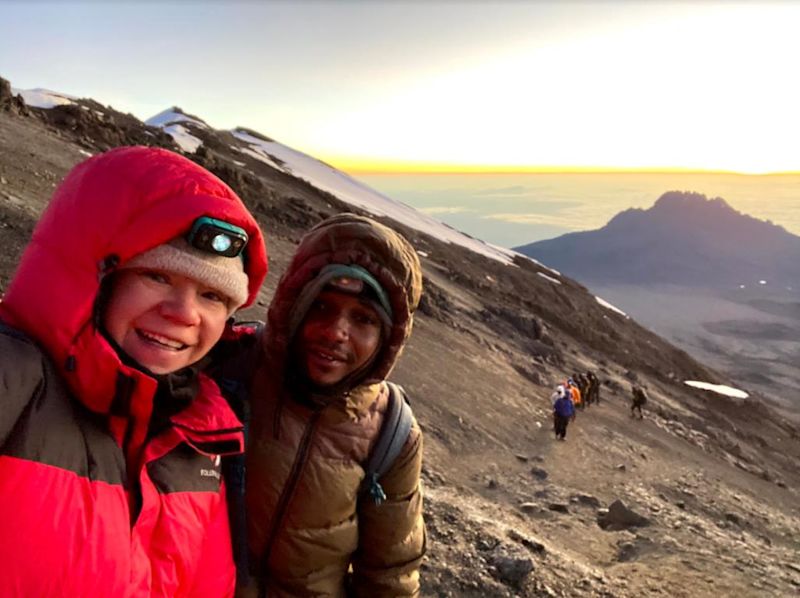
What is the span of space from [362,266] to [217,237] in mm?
809

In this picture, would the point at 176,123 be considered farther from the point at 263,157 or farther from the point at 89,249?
the point at 89,249

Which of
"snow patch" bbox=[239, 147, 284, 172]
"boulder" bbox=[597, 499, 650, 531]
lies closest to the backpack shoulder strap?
Result: "boulder" bbox=[597, 499, 650, 531]

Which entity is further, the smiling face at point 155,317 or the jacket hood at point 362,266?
the jacket hood at point 362,266

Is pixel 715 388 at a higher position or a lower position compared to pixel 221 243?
lower

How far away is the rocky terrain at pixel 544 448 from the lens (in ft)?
22.9

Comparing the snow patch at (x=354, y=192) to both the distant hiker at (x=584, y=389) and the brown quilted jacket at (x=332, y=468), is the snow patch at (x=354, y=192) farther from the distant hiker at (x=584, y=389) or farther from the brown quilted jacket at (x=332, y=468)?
the brown quilted jacket at (x=332, y=468)

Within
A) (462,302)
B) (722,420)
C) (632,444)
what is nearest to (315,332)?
(632,444)

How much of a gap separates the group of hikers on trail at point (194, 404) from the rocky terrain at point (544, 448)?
335 centimetres

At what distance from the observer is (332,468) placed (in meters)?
2.68

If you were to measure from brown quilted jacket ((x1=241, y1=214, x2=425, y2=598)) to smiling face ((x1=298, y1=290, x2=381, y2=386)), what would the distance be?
9 centimetres

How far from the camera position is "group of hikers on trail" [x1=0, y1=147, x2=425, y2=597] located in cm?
171

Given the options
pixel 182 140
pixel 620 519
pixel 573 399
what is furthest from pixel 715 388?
pixel 182 140

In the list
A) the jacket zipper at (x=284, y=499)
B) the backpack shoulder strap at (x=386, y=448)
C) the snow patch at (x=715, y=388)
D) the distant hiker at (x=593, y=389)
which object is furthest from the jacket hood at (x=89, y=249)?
the snow patch at (x=715, y=388)

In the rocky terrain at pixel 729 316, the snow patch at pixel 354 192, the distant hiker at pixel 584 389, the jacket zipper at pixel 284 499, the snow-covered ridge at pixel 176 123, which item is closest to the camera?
the jacket zipper at pixel 284 499
